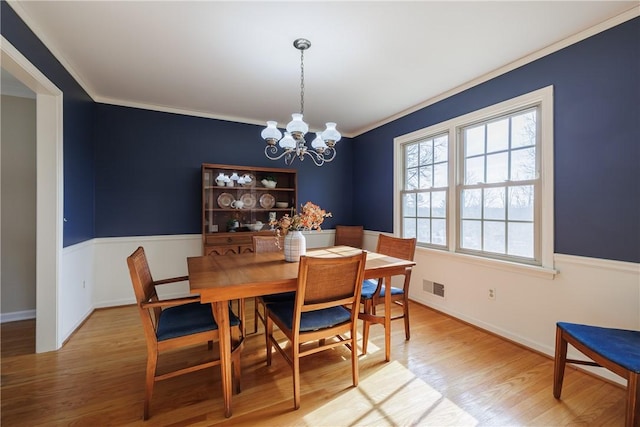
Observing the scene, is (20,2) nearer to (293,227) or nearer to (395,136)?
(293,227)

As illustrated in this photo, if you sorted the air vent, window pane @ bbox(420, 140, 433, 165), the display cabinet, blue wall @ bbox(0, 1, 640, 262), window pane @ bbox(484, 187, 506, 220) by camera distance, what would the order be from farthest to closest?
1. the display cabinet
2. window pane @ bbox(420, 140, 433, 165)
3. the air vent
4. window pane @ bbox(484, 187, 506, 220)
5. blue wall @ bbox(0, 1, 640, 262)

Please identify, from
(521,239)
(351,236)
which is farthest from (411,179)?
(521,239)

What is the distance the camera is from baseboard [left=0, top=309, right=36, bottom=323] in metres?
2.96

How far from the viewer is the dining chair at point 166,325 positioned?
63.1 inches

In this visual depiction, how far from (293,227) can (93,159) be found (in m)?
2.85

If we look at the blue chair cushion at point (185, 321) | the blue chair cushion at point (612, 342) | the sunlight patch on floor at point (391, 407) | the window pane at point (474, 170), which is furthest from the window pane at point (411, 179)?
the blue chair cushion at point (185, 321)

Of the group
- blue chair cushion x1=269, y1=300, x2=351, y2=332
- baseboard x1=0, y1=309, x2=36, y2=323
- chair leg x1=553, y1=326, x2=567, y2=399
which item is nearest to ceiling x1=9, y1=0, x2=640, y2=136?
blue chair cushion x1=269, y1=300, x2=351, y2=332

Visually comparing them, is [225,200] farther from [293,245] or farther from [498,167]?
[498,167]

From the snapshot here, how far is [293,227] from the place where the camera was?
7.52 feet

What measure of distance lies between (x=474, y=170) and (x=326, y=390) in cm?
260

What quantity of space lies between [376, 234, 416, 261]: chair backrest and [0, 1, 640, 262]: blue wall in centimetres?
115

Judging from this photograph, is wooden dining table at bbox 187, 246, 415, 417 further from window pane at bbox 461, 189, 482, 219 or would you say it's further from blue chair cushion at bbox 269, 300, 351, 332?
window pane at bbox 461, 189, 482, 219

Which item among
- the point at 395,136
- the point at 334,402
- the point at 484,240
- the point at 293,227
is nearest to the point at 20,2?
the point at 293,227

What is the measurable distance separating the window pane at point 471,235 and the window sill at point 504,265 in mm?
129
